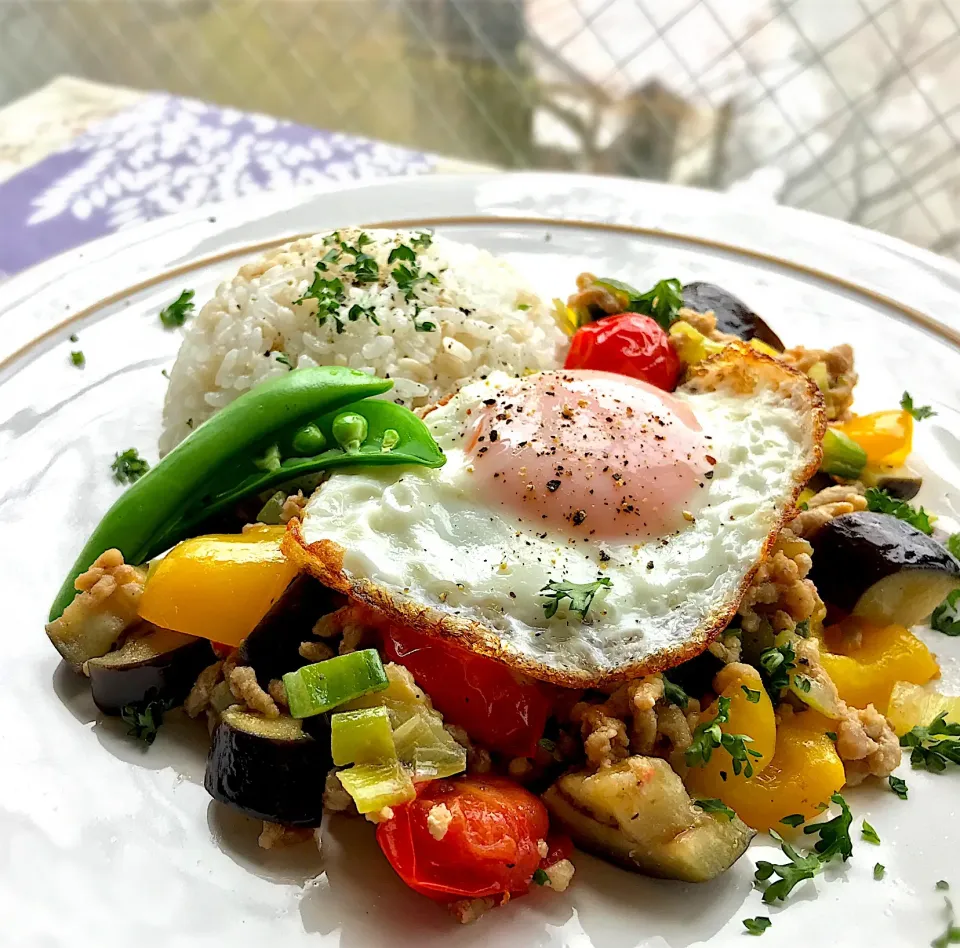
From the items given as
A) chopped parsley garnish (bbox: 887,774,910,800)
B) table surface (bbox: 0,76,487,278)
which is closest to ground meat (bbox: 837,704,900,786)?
chopped parsley garnish (bbox: 887,774,910,800)

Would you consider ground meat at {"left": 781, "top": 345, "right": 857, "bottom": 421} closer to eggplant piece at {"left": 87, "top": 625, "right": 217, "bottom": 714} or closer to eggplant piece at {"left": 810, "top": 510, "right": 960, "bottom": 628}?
eggplant piece at {"left": 810, "top": 510, "right": 960, "bottom": 628}

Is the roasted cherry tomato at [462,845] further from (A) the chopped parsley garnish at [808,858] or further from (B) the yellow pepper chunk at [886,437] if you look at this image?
(B) the yellow pepper chunk at [886,437]

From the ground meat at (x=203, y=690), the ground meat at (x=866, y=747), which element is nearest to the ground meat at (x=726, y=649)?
the ground meat at (x=866, y=747)

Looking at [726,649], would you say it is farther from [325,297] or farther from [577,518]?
[325,297]

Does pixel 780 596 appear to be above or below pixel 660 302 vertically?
below

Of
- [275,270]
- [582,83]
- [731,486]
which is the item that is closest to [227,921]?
[731,486]

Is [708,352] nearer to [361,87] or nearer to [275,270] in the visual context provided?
[275,270]

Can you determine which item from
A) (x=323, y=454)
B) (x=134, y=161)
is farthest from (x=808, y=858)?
(x=134, y=161)
